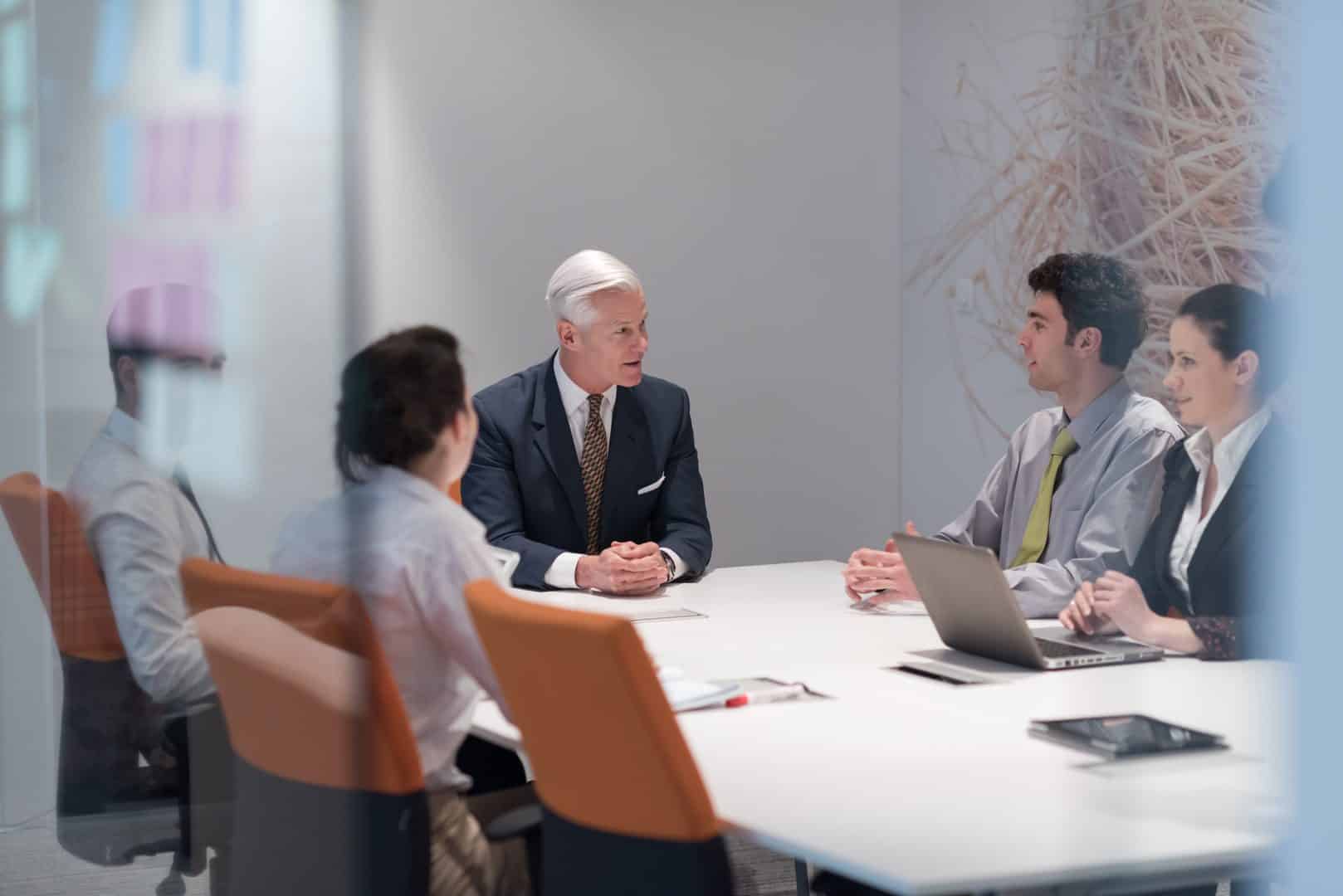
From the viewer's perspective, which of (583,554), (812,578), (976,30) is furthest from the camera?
(976,30)

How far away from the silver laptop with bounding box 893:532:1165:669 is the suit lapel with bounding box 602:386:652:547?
94cm

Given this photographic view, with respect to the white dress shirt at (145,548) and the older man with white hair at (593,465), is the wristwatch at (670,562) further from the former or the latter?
the white dress shirt at (145,548)

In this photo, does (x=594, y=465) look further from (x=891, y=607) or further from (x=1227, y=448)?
(x=1227, y=448)

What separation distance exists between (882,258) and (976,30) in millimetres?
903

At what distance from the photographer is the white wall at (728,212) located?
15.8 ft

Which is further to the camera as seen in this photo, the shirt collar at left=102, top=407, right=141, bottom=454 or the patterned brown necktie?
the patterned brown necktie

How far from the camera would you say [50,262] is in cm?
211

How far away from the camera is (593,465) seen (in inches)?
137

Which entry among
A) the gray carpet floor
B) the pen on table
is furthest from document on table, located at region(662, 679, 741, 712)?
the gray carpet floor

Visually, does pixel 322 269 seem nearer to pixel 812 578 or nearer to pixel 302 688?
pixel 302 688

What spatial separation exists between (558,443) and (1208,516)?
1510 mm

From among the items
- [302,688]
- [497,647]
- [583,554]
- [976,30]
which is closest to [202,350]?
[302,688]

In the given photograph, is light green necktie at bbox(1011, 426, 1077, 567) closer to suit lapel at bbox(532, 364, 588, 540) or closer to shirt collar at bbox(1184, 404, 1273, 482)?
shirt collar at bbox(1184, 404, 1273, 482)

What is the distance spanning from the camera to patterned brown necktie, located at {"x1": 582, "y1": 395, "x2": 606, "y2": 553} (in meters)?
3.44
